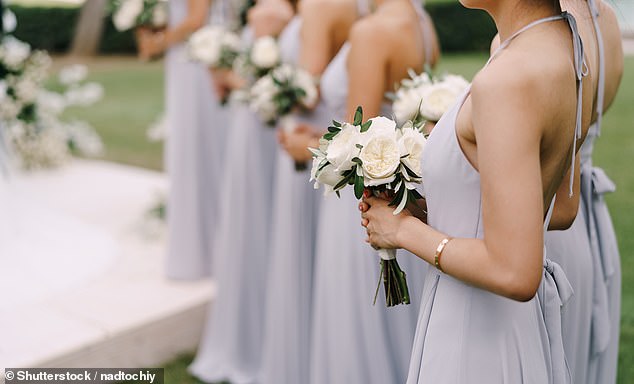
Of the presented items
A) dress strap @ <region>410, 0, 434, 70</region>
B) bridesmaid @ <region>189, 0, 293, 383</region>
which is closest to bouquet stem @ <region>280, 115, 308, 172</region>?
bridesmaid @ <region>189, 0, 293, 383</region>

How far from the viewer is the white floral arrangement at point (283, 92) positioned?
3.60m

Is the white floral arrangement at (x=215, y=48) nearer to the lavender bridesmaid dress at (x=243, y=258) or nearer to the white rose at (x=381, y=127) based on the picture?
the lavender bridesmaid dress at (x=243, y=258)

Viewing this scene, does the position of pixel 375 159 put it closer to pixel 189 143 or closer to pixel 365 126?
pixel 365 126

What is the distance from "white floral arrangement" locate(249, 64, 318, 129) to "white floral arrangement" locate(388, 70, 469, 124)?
855 millimetres

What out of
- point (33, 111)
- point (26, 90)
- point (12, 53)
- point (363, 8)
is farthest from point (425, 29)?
point (33, 111)

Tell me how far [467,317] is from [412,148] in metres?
0.50

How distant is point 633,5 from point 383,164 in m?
0.75

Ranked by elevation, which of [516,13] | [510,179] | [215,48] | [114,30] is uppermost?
[114,30]

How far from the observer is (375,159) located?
198 centimetres

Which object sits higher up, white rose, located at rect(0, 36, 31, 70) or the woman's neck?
white rose, located at rect(0, 36, 31, 70)

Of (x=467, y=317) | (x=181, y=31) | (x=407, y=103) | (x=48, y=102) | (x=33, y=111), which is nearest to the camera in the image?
(x=467, y=317)

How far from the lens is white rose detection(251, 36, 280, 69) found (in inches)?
156

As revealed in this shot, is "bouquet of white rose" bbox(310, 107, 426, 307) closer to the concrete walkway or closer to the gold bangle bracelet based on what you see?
the gold bangle bracelet

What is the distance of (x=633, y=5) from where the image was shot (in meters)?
1.76
